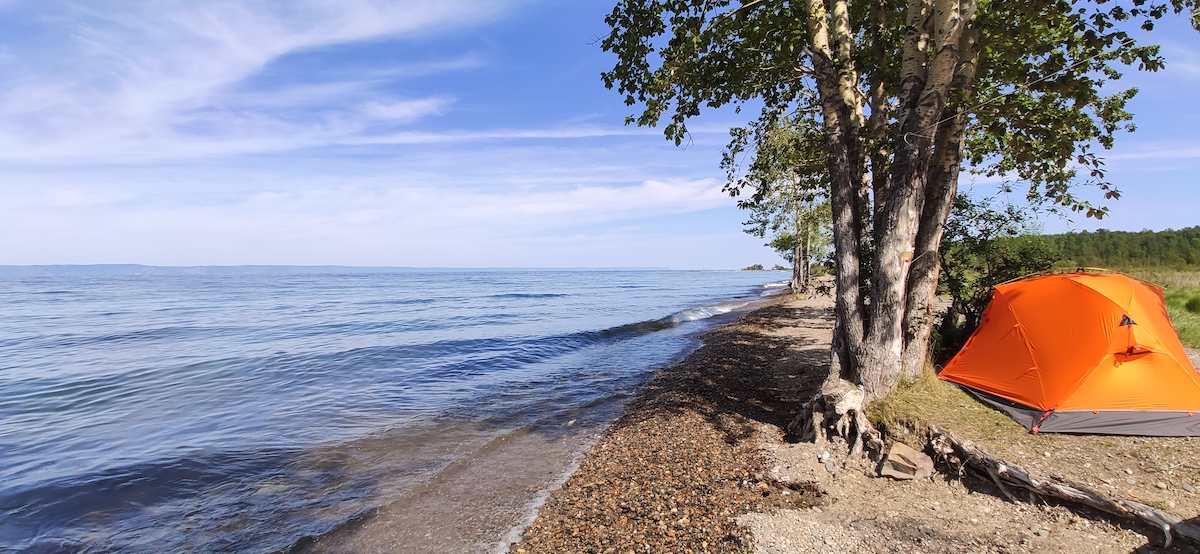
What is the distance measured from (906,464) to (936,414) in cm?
111

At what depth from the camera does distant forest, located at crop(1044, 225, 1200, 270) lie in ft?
105

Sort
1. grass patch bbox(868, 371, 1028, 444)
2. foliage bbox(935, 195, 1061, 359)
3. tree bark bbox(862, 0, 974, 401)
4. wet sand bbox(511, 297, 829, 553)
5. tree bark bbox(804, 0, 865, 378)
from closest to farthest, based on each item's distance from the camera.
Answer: wet sand bbox(511, 297, 829, 553) < tree bark bbox(862, 0, 974, 401) < grass patch bbox(868, 371, 1028, 444) < tree bark bbox(804, 0, 865, 378) < foliage bbox(935, 195, 1061, 359)

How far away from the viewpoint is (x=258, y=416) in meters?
10.7

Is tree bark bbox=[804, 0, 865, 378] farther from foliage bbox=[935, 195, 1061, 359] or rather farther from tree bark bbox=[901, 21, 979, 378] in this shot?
foliage bbox=[935, 195, 1061, 359]

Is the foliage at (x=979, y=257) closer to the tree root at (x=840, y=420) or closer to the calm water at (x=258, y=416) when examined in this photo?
the tree root at (x=840, y=420)

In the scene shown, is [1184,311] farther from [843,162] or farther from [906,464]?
[906,464]

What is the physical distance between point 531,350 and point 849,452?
1341cm

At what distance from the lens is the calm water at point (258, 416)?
6504 millimetres

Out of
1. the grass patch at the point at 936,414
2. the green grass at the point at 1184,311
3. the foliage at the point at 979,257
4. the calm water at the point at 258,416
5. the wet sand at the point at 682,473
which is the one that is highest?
the foliage at the point at 979,257

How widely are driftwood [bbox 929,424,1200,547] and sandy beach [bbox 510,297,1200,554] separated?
0.11 metres

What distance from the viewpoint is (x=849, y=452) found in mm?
6246

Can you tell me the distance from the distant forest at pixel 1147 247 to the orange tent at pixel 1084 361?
31.5m

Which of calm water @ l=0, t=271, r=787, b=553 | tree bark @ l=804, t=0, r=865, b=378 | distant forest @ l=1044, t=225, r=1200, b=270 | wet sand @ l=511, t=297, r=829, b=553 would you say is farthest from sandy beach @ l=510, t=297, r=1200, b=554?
distant forest @ l=1044, t=225, r=1200, b=270

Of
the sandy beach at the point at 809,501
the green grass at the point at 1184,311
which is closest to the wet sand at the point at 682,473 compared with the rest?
the sandy beach at the point at 809,501
